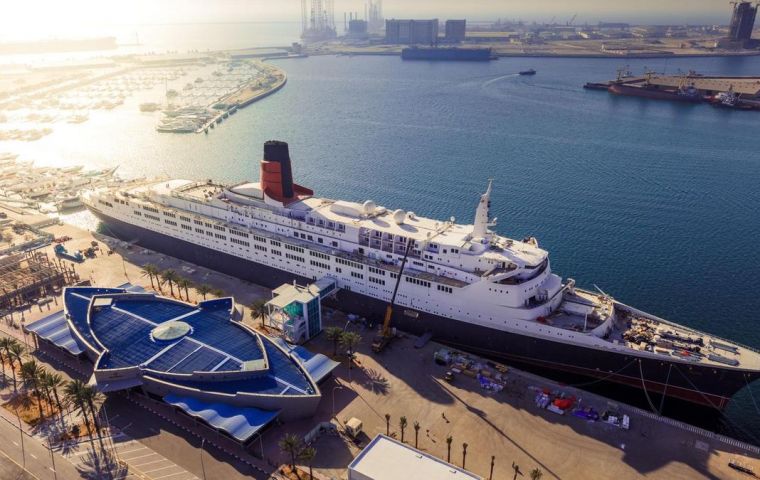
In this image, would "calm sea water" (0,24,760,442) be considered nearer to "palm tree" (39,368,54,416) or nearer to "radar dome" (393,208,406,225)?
"radar dome" (393,208,406,225)

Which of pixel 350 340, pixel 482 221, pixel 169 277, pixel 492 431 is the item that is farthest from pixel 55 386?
pixel 482 221

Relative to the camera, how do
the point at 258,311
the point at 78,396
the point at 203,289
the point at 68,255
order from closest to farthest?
the point at 78,396, the point at 258,311, the point at 203,289, the point at 68,255

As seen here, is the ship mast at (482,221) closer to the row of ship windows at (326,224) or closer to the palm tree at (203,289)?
the row of ship windows at (326,224)

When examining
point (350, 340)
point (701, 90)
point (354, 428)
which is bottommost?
point (354, 428)

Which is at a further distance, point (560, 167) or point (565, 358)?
point (560, 167)

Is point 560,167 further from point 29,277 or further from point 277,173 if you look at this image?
point 29,277

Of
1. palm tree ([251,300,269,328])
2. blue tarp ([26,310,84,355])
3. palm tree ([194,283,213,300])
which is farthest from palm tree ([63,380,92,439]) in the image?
palm tree ([194,283,213,300])

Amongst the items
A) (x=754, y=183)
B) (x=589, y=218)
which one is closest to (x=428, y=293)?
(x=589, y=218)

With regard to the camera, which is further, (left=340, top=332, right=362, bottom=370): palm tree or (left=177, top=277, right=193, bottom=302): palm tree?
(left=177, top=277, right=193, bottom=302): palm tree
